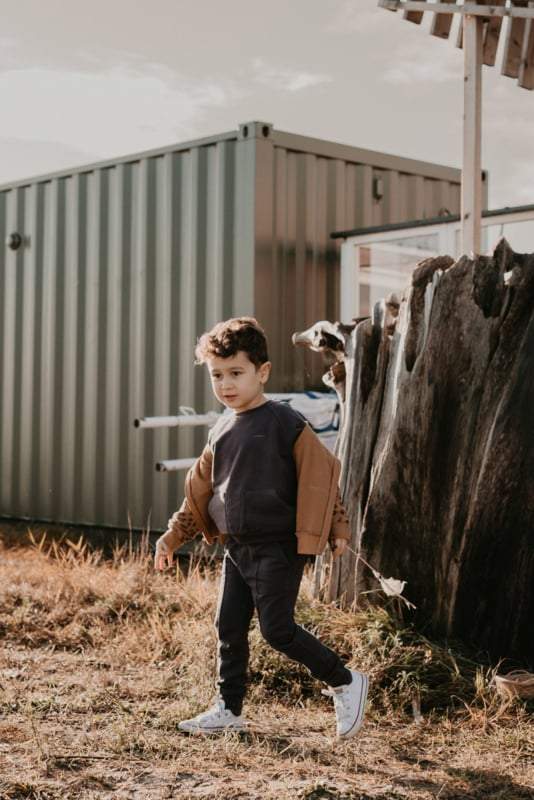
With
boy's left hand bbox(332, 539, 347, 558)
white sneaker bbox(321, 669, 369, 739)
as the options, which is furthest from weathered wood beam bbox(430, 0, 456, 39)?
white sneaker bbox(321, 669, 369, 739)

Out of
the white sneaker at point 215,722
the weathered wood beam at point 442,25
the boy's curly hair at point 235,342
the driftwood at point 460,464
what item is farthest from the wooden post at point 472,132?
the white sneaker at point 215,722

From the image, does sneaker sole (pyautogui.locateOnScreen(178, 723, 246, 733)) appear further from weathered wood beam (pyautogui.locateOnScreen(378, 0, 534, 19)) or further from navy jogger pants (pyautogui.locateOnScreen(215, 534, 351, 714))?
weathered wood beam (pyautogui.locateOnScreen(378, 0, 534, 19))

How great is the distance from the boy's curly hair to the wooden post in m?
1.87

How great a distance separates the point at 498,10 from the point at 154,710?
3.75 m

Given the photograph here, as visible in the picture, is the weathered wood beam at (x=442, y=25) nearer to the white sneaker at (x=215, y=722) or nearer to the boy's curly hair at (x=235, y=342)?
the boy's curly hair at (x=235, y=342)

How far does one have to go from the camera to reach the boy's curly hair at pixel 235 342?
423 centimetres

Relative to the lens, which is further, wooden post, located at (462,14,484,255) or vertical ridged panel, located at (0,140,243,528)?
vertical ridged panel, located at (0,140,243,528)

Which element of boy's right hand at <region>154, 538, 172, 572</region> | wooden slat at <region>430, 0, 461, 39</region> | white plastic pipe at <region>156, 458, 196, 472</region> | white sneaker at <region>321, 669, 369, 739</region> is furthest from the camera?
white plastic pipe at <region>156, 458, 196, 472</region>

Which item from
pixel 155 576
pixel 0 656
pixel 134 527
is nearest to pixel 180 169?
pixel 134 527

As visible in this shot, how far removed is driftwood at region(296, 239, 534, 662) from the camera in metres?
4.86

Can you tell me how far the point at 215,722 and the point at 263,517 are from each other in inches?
30.7

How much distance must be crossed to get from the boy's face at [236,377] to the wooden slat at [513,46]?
2.53 m

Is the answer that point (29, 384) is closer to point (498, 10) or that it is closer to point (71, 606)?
point (71, 606)

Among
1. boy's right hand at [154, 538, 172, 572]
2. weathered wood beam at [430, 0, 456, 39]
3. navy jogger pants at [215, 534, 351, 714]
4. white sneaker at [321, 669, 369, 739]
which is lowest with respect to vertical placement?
white sneaker at [321, 669, 369, 739]
